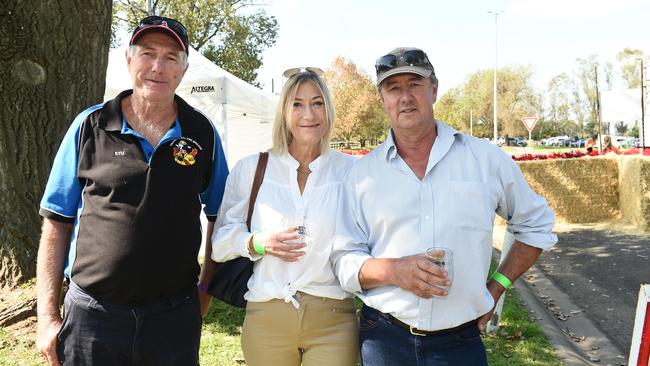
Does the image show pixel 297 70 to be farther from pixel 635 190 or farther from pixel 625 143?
pixel 625 143

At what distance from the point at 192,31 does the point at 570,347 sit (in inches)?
1088

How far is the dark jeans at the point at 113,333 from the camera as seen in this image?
92.4 inches

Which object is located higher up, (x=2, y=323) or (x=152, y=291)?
(x=152, y=291)

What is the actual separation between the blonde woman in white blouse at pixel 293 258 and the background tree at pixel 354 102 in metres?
40.4

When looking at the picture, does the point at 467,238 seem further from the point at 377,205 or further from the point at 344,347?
the point at 344,347

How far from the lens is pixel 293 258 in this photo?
2.48 metres

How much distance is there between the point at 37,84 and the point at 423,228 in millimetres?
3737

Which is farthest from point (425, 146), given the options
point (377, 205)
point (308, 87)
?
point (308, 87)

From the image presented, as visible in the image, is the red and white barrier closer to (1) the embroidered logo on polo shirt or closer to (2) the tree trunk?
(1) the embroidered logo on polo shirt

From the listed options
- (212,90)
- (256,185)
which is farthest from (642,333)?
(212,90)

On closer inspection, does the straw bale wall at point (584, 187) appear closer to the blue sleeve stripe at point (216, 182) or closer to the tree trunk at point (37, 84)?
the tree trunk at point (37, 84)

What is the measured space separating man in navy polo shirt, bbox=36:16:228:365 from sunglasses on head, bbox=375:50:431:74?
98cm

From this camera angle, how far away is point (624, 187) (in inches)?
484

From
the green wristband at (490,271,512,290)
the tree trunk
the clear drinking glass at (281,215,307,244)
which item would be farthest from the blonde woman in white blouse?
the tree trunk
